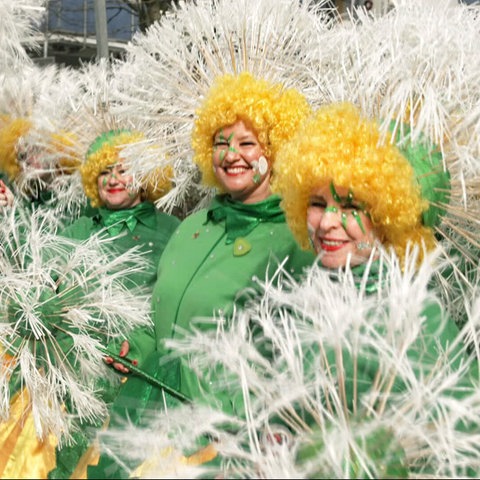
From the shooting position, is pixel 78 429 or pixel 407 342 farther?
pixel 78 429

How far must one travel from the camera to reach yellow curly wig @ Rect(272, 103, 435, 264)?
194cm

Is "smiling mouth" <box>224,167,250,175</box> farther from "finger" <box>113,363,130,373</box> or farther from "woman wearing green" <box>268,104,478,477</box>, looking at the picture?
"finger" <box>113,363,130,373</box>

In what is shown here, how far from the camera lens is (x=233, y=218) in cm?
262

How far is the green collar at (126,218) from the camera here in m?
3.42

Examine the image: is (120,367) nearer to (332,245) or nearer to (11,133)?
(332,245)

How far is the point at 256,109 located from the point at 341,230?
80 cm

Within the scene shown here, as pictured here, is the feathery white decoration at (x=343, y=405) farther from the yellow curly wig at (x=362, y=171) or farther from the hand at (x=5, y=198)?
the hand at (x=5, y=198)

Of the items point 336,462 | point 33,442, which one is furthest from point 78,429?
point 336,462

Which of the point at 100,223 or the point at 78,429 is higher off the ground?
the point at 100,223

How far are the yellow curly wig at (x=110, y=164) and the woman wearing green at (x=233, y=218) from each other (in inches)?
27.5

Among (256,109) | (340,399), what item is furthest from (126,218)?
(340,399)

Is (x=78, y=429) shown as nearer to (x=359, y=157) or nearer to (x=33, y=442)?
(x=33, y=442)

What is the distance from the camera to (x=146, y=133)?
3189 mm

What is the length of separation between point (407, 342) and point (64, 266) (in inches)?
57.5
